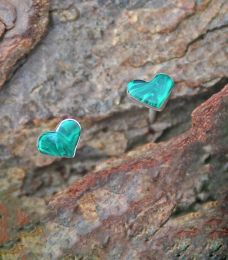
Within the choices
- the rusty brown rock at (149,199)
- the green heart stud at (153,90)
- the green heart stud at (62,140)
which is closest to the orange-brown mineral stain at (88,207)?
the rusty brown rock at (149,199)

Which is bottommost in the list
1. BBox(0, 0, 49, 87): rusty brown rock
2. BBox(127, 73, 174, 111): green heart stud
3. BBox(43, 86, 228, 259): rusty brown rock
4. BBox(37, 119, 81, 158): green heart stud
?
BBox(43, 86, 228, 259): rusty brown rock

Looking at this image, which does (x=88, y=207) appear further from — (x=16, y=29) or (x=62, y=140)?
(x=16, y=29)

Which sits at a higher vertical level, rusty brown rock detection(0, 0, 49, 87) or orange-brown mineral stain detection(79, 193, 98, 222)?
rusty brown rock detection(0, 0, 49, 87)

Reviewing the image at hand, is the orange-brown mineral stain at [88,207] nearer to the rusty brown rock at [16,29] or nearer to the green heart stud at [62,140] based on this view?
the green heart stud at [62,140]

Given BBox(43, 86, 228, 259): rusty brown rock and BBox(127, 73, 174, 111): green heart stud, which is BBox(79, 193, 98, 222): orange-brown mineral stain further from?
BBox(127, 73, 174, 111): green heart stud

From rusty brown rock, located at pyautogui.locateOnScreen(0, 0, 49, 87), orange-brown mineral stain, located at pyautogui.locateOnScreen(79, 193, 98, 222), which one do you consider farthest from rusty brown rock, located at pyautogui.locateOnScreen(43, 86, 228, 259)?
rusty brown rock, located at pyautogui.locateOnScreen(0, 0, 49, 87)

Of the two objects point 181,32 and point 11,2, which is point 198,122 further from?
point 11,2

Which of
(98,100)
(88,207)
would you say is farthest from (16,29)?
(88,207)
